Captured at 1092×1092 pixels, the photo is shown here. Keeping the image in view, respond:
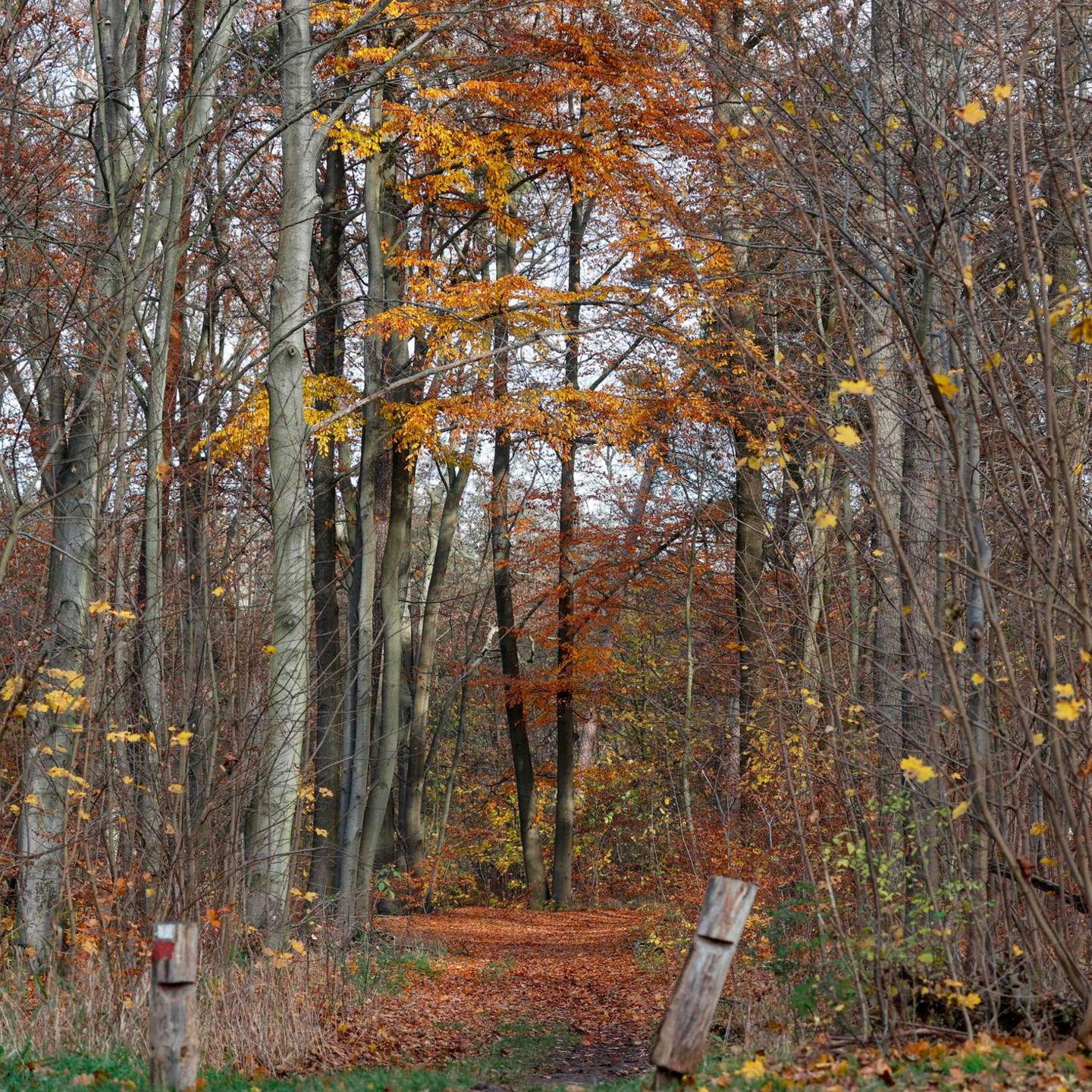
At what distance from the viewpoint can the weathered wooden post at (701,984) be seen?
5.32m

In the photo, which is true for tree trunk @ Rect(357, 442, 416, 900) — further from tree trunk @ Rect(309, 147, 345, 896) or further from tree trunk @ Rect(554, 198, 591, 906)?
tree trunk @ Rect(554, 198, 591, 906)

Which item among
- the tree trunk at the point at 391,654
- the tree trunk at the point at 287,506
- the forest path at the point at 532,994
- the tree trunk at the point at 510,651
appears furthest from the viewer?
the tree trunk at the point at 510,651

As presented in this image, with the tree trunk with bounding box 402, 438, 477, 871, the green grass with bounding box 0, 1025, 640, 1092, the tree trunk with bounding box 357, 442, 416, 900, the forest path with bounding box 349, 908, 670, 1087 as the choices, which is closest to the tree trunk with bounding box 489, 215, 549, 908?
the tree trunk with bounding box 402, 438, 477, 871

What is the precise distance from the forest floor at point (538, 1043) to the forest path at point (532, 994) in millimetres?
28

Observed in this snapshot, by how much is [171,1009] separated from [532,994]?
304 inches

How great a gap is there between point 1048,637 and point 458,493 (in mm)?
15916

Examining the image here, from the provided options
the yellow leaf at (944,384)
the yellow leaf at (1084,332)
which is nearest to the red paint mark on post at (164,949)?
the yellow leaf at (944,384)

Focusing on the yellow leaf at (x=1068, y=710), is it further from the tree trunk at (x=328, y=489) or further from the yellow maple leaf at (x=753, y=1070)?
the tree trunk at (x=328, y=489)

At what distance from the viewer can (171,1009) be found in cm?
547

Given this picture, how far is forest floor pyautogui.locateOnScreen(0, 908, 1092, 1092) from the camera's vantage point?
5.06 meters

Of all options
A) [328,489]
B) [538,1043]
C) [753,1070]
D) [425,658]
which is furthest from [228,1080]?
[425,658]

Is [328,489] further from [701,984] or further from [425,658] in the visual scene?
[701,984]

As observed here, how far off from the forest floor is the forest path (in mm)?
28

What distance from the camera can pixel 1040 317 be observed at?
490 cm
